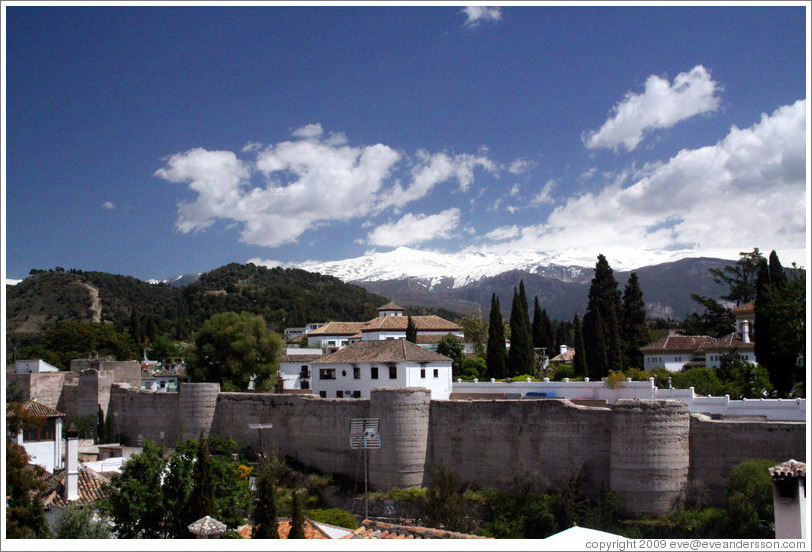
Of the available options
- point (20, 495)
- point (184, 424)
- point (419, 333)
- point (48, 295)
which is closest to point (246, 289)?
point (48, 295)

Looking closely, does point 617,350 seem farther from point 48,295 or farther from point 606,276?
point 48,295

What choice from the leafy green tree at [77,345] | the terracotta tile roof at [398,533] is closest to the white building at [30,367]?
the leafy green tree at [77,345]

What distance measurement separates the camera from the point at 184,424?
105 ft

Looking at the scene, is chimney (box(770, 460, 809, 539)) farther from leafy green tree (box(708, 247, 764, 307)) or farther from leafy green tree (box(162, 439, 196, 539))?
leafy green tree (box(708, 247, 764, 307))

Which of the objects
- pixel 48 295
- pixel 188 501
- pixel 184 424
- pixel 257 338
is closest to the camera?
pixel 188 501

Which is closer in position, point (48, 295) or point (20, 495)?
Answer: point (20, 495)

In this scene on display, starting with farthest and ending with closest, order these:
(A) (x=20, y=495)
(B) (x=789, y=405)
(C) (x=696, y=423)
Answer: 1. (B) (x=789, y=405)
2. (C) (x=696, y=423)
3. (A) (x=20, y=495)

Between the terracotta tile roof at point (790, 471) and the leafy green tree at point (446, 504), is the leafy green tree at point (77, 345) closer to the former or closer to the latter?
the leafy green tree at point (446, 504)

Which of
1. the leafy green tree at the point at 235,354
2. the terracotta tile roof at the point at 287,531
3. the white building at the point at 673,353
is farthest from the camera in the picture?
the white building at the point at 673,353

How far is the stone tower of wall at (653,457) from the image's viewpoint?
21.5 m

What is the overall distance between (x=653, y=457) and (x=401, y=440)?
8.03 metres

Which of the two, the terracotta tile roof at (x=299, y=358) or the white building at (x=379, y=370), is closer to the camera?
the white building at (x=379, y=370)

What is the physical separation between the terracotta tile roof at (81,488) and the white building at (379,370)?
13313 mm

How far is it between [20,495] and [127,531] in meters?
3.01
